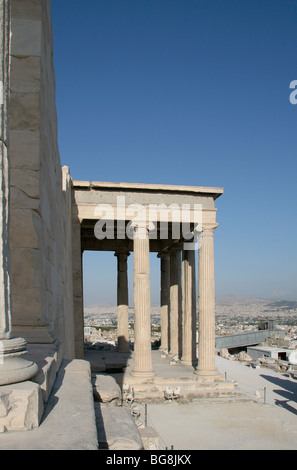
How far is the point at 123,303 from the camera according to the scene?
28.5 m

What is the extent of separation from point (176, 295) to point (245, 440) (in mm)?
13749

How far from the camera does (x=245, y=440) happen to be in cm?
1327

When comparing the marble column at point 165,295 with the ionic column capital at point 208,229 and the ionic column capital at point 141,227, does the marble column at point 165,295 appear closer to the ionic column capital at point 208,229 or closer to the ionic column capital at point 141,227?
the ionic column capital at point 208,229

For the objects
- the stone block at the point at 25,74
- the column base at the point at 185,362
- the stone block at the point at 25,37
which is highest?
the stone block at the point at 25,37

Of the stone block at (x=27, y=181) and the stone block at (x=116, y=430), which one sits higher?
the stone block at (x=27, y=181)

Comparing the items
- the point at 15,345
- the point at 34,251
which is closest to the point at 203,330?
the point at 34,251

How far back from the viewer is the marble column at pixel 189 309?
2316cm

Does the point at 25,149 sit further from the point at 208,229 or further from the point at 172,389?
the point at 208,229

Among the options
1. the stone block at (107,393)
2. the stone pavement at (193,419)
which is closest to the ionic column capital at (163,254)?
the stone pavement at (193,419)

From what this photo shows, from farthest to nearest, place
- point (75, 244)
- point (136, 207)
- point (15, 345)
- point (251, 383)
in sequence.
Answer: point (251, 383) → point (136, 207) → point (75, 244) → point (15, 345)

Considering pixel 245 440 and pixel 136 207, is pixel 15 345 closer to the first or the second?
pixel 245 440

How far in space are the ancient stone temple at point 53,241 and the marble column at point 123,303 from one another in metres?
0.06

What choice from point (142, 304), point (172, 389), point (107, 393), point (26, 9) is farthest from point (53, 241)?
point (172, 389)

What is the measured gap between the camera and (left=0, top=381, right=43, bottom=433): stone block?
3.19 m
